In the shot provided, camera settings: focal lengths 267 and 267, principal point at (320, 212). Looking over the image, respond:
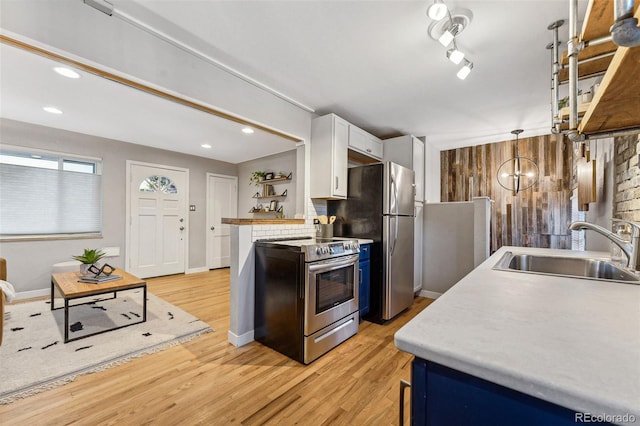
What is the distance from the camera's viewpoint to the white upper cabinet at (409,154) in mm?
3918

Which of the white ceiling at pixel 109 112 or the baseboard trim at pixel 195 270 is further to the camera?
the baseboard trim at pixel 195 270

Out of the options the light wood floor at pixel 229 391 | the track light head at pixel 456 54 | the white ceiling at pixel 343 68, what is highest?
the white ceiling at pixel 343 68

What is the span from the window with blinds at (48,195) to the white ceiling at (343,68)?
575 mm

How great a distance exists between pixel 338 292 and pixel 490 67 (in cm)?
246

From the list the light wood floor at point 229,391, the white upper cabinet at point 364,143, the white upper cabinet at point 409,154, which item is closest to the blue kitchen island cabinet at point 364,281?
the light wood floor at point 229,391

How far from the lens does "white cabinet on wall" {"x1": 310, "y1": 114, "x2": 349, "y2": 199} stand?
3.09 m

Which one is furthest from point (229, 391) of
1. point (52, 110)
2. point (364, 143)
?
point (52, 110)

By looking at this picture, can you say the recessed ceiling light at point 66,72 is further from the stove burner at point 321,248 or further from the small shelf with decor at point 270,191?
the small shelf with decor at point 270,191

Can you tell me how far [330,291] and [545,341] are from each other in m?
1.87

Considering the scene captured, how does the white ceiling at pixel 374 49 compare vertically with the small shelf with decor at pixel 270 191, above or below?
above

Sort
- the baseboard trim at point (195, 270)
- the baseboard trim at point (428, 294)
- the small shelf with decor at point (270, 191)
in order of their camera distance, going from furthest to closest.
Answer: the baseboard trim at point (195, 270) → the small shelf with decor at point (270, 191) → the baseboard trim at point (428, 294)

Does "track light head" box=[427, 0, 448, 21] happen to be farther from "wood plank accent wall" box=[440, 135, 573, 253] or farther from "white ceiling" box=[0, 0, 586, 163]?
"wood plank accent wall" box=[440, 135, 573, 253]

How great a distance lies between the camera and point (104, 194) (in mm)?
4344

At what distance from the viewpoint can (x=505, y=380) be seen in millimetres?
487
